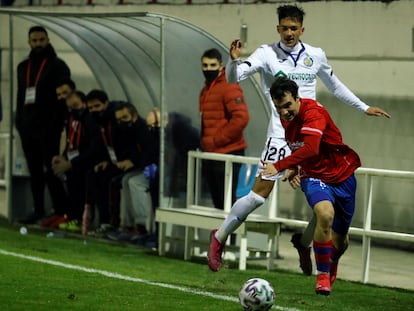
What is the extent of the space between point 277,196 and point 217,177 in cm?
91

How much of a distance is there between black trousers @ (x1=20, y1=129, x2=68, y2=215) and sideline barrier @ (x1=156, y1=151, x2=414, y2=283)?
2966mm

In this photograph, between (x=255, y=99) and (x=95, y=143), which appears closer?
(x=255, y=99)

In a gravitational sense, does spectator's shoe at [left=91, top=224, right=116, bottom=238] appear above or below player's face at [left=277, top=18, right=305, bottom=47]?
below

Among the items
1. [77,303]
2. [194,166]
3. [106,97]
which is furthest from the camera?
[106,97]

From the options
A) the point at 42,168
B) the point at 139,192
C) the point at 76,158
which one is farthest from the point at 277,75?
the point at 42,168

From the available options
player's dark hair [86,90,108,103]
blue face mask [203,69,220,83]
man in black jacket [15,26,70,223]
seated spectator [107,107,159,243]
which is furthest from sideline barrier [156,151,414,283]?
man in black jacket [15,26,70,223]

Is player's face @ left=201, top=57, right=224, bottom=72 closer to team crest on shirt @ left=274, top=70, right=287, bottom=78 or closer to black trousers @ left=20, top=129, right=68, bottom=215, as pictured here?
team crest on shirt @ left=274, top=70, right=287, bottom=78

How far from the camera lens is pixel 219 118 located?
1464 cm

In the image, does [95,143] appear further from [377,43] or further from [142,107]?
[377,43]

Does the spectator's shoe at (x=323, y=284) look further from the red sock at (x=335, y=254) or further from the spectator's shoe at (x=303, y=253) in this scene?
the spectator's shoe at (x=303, y=253)

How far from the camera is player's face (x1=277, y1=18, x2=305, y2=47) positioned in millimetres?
11438

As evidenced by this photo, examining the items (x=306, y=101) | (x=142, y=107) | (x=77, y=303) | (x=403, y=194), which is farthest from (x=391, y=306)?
(x=142, y=107)

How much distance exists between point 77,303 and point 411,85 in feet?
21.1

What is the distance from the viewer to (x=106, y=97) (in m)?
16.6
